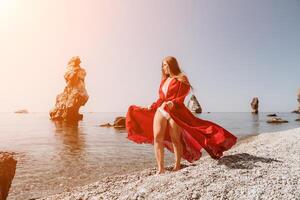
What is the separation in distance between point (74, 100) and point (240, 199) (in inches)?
2967

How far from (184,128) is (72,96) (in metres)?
73.3

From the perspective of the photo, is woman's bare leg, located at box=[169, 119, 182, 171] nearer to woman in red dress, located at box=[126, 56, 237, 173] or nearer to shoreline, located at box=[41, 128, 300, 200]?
woman in red dress, located at box=[126, 56, 237, 173]

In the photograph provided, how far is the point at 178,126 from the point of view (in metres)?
8.06

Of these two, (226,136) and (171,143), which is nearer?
(226,136)

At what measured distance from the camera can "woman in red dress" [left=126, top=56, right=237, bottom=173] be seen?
308 inches

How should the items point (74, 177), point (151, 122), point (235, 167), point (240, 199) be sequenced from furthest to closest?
point (74, 177) → point (151, 122) → point (235, 167) → point (240, 199)

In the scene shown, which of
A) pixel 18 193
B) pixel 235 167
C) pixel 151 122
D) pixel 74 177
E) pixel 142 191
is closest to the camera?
pixel 142 191

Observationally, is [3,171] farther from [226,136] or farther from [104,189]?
[226,136]

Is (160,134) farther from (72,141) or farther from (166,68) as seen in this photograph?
(72,141)

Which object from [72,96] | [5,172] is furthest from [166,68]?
[72,96]

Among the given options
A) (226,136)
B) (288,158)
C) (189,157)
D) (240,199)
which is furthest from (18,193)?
(288,158)

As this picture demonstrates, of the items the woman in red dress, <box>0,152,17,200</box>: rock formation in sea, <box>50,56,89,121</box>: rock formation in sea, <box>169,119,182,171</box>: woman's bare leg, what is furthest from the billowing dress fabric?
<box>50,56,89,121</box>: rock formation in sea

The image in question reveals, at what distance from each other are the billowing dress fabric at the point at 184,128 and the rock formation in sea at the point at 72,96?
7091 centimetres

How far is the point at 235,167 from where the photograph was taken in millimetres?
7332
